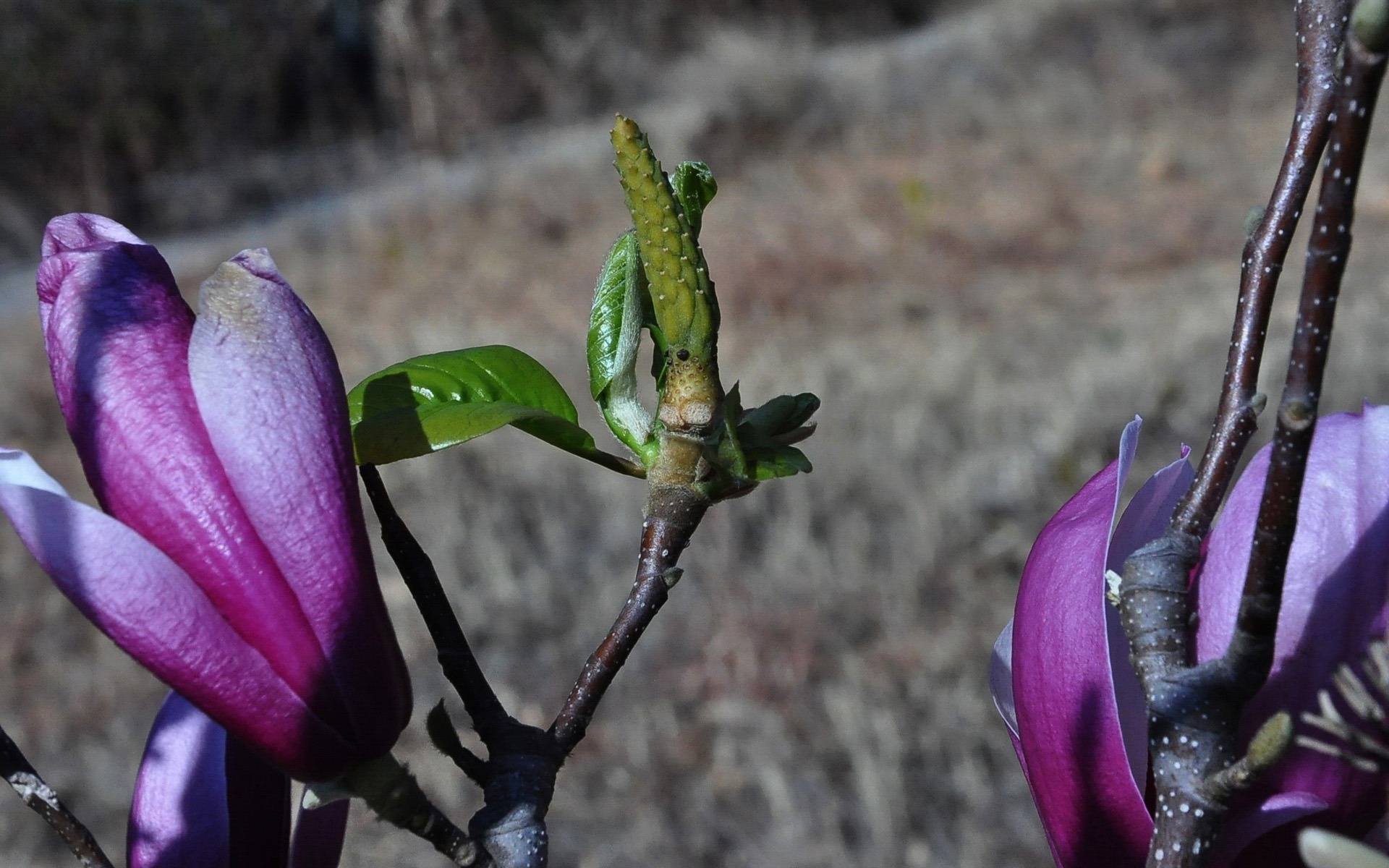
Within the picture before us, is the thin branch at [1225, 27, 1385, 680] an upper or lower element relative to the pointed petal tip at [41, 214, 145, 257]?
lower

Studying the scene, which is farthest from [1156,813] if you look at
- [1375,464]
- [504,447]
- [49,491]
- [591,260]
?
[591,260]

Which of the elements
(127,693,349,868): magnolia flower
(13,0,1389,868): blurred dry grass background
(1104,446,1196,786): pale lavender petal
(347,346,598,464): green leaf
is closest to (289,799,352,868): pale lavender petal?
(127,693,349,868): magnolia flower

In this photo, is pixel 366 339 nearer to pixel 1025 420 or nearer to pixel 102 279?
pixel 1025 420

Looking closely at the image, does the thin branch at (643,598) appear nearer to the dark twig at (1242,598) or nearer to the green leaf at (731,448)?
the green leaf at (731,448)

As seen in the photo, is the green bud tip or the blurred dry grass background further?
the blurred dry grass background

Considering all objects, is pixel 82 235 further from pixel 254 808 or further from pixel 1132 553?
pixel 1132 553

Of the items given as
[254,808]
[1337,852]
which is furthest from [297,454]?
[1337,852]

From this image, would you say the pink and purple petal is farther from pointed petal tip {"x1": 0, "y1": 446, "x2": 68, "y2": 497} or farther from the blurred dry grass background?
the blurred dry grass background
